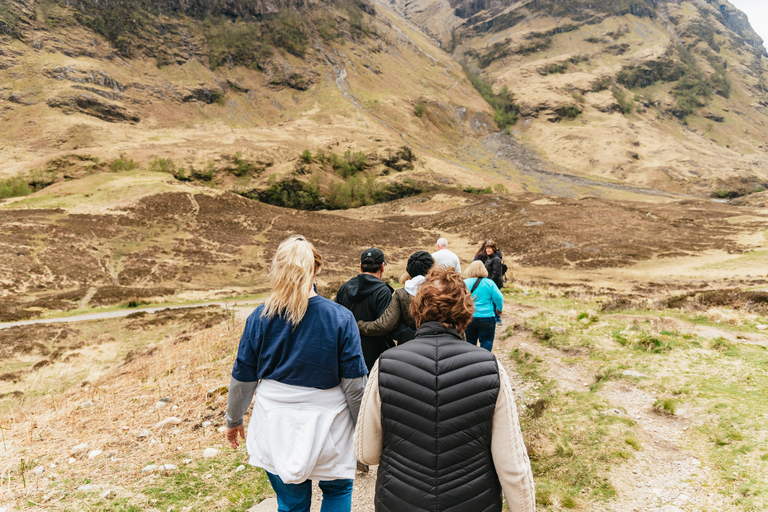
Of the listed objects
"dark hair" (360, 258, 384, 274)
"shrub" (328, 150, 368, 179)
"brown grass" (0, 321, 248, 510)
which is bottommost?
"brown grass" (0, 321, 248, 510)

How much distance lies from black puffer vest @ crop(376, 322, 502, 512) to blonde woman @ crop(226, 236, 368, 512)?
574 millimetres

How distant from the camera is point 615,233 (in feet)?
138

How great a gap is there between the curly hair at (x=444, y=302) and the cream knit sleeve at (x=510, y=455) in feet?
1.38

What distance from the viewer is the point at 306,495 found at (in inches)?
111

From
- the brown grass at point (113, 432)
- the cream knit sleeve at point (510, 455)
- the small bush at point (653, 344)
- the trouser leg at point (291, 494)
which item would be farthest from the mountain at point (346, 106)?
the cream knit sleeve at point (510, 455)

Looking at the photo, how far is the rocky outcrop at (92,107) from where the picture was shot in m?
91.2

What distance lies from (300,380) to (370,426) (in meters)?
0.57

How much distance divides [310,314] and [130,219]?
47.7 metres

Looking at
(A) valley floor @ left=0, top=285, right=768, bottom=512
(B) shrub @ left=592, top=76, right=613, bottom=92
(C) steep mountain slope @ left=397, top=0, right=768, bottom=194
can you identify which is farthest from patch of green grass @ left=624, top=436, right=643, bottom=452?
(B) shrub @ left=592, top=76, right=613, bottom=92

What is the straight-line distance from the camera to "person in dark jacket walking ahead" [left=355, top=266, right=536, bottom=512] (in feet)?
7.18

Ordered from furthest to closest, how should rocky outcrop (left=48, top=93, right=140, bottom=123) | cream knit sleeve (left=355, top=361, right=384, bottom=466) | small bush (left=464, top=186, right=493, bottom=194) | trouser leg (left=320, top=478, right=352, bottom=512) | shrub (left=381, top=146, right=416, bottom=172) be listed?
rocky outcrop (left=48, top=93, right=140, bottom=123) < shrub (left=381, top=146, right=416, bottom=172) < small bush (left=464, top=186, right=493, bottom=194) < trouser leg (left=320, top=478, right=352, bottom=512) < cream knit sleeve (left=355, top=361, right=384, bottom=466)

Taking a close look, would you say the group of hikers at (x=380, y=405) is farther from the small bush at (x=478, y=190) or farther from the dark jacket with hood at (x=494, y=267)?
the small bush at (x=478, y=190)

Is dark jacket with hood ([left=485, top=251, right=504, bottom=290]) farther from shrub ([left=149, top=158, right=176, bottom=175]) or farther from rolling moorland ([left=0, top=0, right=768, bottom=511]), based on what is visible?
shrub ([left=149, top=158, right=176, bottom=175])

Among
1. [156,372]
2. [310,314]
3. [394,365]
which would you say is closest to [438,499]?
[394,365]
